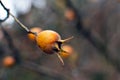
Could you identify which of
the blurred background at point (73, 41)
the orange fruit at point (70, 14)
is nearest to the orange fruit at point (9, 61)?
the blurred background at point (73, 41)

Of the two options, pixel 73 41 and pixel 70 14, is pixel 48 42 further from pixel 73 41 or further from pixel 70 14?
pixel 73 41

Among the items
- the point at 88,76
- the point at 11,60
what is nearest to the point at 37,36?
the point at 11,60

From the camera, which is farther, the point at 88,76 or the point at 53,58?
the point at 53,58

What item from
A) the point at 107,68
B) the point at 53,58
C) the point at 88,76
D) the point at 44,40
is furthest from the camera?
the point at 53,58

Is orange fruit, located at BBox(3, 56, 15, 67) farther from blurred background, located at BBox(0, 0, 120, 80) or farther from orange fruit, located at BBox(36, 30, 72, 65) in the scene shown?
orange fruit, located at BBox(36, 30, 72, 65)

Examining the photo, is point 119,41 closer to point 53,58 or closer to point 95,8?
point 95,8

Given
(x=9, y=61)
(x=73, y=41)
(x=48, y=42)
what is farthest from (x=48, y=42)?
(x=73, y=41)
